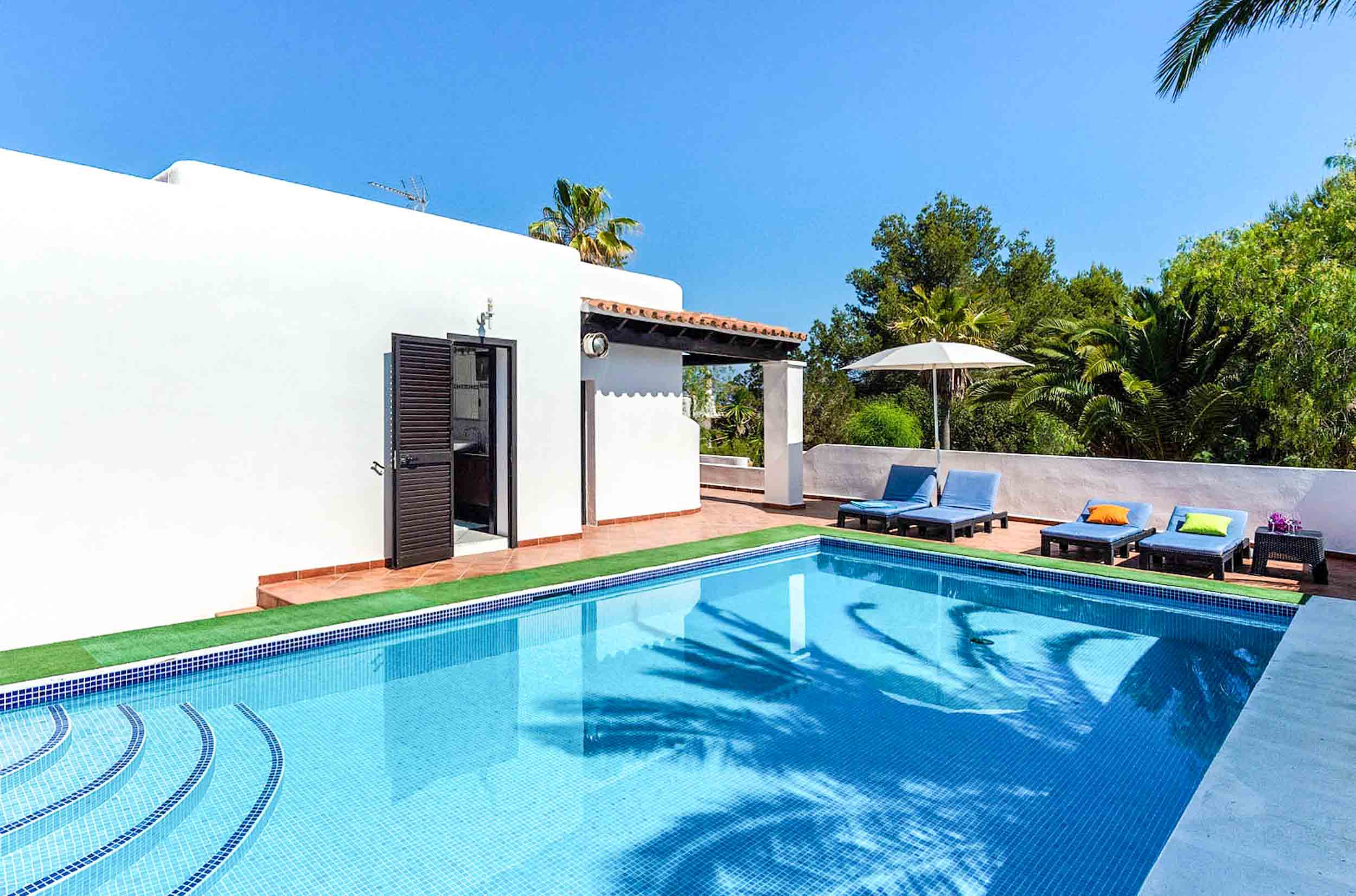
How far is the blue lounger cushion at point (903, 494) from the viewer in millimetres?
13102

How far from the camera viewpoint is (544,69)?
27.0 m

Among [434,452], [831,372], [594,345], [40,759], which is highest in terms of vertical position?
[831,372]

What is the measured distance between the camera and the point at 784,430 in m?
15.9

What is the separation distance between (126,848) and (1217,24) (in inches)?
525

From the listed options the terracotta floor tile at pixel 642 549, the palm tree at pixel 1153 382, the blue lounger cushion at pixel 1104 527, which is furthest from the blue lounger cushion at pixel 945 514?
the palm tree at pixel 1153 382

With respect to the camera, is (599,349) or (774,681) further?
(599,349)

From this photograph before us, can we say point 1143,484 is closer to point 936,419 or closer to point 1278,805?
point 936,419

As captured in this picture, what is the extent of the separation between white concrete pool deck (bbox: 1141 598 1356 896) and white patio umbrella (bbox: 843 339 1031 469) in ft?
25.8

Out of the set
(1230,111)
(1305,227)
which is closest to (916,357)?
(1305,227)

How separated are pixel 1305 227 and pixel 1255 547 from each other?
12522 millimetres

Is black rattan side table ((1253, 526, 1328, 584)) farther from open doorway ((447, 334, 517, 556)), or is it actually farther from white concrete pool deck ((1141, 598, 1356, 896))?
open doorway ((447, 334, 517, 556))

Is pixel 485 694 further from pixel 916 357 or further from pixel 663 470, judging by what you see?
pixel 916 357

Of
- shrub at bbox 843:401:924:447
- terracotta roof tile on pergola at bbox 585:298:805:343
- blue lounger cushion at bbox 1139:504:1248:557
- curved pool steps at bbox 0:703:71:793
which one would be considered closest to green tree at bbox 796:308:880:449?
shrub at bbox 843:401:924:447

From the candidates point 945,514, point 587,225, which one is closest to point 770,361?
point 945,514
